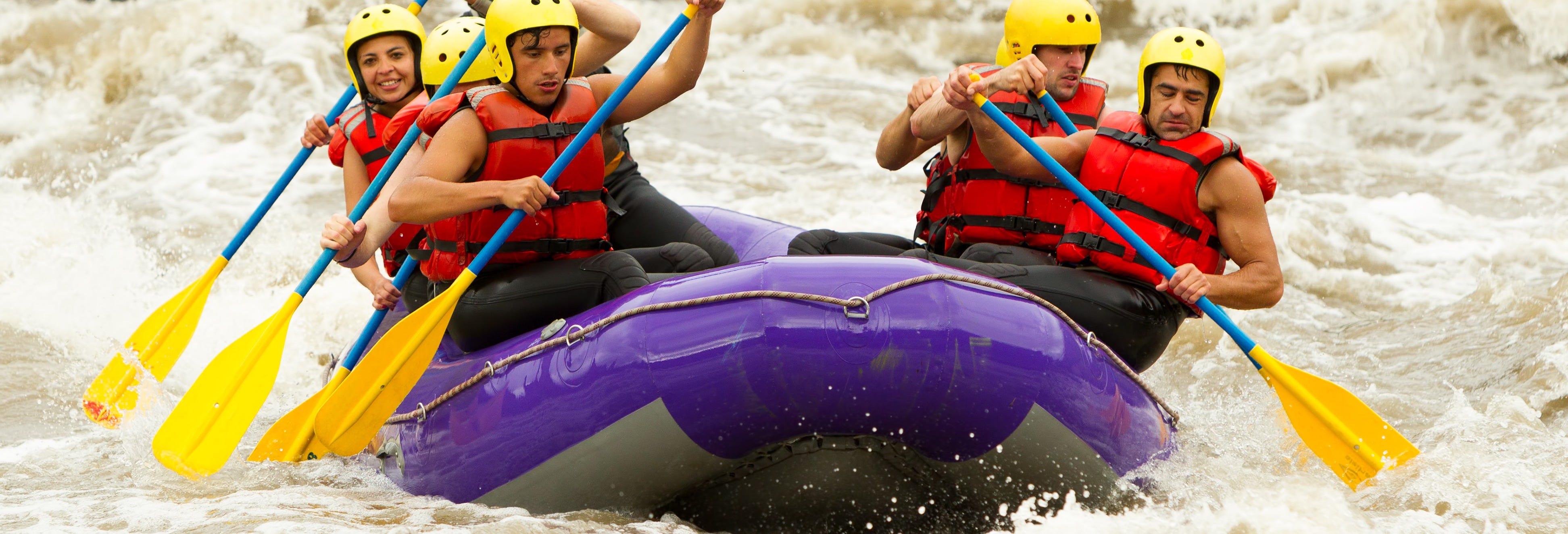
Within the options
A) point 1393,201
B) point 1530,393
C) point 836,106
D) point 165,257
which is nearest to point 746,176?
point 836,106

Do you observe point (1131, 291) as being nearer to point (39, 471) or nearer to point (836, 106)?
point (39, 471)

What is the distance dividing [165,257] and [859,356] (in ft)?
20.4

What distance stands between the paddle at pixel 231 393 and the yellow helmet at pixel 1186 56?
2.04 m

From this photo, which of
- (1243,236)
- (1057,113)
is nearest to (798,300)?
(1057,113)

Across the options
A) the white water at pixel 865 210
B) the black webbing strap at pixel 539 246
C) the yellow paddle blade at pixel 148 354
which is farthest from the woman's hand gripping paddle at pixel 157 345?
the black webbing strap at pixel 539 246

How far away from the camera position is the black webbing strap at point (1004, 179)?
411 cm

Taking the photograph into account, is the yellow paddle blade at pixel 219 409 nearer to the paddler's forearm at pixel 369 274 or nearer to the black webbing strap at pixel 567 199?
the paddler's forearm at pixel 369 274

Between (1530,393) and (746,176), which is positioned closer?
(1530,393)

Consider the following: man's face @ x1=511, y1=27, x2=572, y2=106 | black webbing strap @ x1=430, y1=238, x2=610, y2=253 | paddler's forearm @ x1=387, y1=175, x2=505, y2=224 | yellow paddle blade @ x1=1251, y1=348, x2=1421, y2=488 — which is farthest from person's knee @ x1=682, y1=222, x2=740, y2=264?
yellow paddle blade @ x1=1251, y1=348, x2=1421, y2=488

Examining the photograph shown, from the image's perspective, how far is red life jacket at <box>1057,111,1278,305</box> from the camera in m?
3.68

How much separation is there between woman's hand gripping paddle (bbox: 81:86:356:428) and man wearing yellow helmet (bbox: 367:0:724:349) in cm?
157

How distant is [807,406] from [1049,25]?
5.14ft

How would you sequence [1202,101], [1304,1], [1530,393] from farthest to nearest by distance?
[1304,1] < [1530,393] < [1202,101]

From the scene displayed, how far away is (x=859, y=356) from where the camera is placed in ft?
10.1
